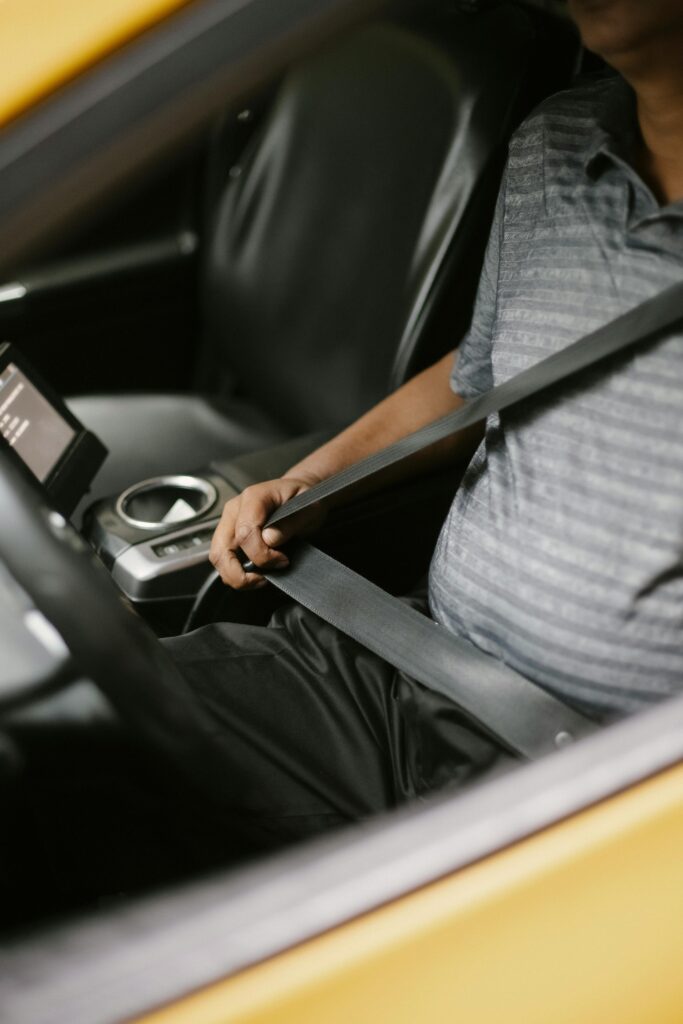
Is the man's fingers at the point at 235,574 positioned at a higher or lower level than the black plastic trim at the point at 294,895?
lower

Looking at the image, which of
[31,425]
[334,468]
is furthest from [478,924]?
[31,425]

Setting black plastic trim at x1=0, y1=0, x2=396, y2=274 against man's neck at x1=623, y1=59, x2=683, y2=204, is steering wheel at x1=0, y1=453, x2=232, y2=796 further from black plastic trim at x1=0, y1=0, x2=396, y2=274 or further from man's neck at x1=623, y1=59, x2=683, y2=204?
man's neck at x1=623, y1=59, x2=683, y2=204

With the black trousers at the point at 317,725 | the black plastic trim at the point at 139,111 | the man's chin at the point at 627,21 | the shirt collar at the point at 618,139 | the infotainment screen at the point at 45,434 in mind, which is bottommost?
the black trousers at the point at 317,725

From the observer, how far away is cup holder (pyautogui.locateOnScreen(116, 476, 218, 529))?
1.32 meters

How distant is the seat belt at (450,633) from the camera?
902mm

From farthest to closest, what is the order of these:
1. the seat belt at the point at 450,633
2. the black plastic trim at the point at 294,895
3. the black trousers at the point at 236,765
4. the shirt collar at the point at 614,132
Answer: the shirt collar at the point at 614,132
the seat belt at the point at 450,633
the black trousers at the point at 236,765
the black plastic trim at the point at 294,895

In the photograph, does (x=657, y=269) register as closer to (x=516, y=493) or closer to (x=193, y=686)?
(x=516, y=493)

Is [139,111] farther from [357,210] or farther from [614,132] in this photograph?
[357,210]

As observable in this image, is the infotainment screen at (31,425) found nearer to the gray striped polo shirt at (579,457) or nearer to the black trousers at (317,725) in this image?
the black trousers at (317,725)

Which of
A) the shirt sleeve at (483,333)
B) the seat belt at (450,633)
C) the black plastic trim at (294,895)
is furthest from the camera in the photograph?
the shirt sleeve at (483,333)

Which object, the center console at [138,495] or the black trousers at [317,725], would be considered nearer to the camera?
the black trousers at [317,725]

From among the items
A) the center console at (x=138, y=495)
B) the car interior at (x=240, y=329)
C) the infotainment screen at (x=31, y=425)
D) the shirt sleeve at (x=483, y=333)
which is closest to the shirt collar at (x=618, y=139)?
the shirt sleeve at (x=483, y=333)

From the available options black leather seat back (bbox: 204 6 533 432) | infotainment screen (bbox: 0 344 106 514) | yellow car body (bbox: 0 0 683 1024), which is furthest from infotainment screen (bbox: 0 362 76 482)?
yellow car body (bbox: 0 0 683 1024)

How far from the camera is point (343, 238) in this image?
158 centimetres
